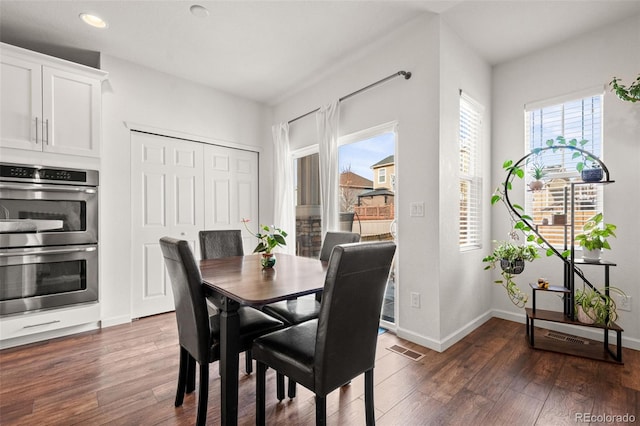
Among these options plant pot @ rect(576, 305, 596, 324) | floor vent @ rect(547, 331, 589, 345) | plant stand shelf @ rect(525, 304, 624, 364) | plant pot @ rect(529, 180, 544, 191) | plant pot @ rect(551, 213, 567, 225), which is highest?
plant pot @ rect(529, 180, 544, 191)

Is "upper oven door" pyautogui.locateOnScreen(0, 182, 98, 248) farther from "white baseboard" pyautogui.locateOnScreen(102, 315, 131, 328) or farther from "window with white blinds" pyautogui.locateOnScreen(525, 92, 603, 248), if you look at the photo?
"window with white blinds" pyautogui.locateOnScreen(525, 92, 603, 248)

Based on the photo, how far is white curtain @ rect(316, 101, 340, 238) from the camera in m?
3.29

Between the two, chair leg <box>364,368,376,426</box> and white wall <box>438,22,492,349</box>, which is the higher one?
white wall <box>438,22,492,349</box>

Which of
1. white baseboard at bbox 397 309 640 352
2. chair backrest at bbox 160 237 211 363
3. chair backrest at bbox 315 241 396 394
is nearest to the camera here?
chair backrest at bbox 315 241 396 394

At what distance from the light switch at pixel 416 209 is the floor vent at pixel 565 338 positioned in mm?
1686

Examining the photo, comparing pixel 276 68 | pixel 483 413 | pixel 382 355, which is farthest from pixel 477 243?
pixel 276 68

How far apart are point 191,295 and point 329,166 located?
2198 millimetres

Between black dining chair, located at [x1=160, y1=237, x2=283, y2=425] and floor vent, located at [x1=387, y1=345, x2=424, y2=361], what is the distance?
4.15ft

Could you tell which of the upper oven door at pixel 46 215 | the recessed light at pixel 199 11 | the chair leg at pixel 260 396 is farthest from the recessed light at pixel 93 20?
the chair leg at pixel 260 396

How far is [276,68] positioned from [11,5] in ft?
7.26

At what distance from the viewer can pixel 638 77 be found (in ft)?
Answer: 7.63

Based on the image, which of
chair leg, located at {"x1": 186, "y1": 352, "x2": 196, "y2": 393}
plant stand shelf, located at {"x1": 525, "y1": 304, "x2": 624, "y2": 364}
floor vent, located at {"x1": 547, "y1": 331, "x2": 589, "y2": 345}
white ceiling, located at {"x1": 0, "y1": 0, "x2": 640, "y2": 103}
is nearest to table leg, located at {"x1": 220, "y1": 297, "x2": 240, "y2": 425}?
chair leg, located at {"x1": 186, "y1": 352, "x2": 196, "y2": 393}

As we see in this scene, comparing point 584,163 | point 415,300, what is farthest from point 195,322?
point 584,163

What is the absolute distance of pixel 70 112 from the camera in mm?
2752
